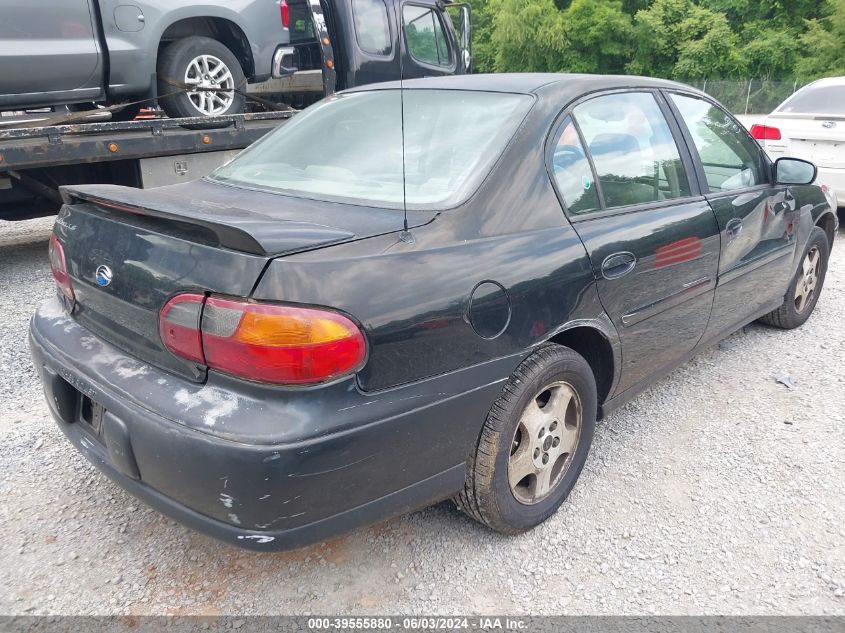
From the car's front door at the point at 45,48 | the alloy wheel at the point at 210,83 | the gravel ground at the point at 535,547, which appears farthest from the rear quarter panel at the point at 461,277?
the alloy wheel at the point at 210,83

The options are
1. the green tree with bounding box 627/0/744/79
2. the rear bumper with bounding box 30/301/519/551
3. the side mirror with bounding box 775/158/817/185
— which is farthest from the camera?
the green tree with bounding box 627/0/744/79

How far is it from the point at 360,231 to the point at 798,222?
3.07m

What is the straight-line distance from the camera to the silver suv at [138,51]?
5012 mm

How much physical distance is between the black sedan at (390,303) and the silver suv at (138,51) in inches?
120

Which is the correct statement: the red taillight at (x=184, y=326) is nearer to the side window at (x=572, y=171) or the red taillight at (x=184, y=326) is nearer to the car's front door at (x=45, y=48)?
the side window at (x=572, y=171)

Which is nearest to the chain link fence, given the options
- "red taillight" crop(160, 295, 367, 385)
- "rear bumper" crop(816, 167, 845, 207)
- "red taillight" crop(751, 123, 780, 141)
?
"red taillight" crop(751, 123, 780, 141)

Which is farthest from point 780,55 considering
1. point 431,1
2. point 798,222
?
point 798,222

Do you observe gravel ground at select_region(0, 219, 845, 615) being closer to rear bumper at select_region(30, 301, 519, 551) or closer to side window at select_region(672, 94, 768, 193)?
rear bumper at select_region(30, 301, 519, 551)

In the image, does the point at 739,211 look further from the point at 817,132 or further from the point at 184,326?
the point at 817,132

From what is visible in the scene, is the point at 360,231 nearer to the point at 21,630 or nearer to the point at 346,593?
the point at 346,593

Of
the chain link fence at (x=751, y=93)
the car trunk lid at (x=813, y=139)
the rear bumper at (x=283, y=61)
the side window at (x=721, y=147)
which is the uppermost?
the rear bumper at (x=283, y=61)

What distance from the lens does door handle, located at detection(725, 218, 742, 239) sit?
129 inches

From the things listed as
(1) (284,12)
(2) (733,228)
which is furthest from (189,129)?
(2) (733,228)

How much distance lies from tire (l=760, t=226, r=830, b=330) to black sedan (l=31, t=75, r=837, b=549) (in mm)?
1295
